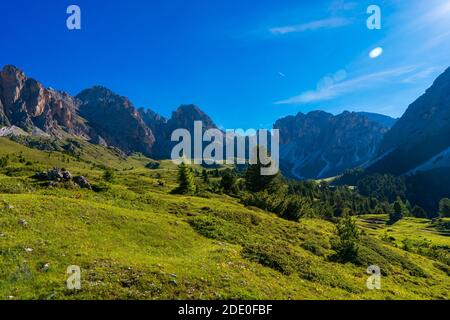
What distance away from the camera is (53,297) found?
1734cm

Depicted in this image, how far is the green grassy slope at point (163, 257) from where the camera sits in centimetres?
2009

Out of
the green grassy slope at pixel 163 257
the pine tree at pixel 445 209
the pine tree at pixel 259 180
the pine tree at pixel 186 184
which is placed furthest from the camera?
the pine tree at pixel 445 209

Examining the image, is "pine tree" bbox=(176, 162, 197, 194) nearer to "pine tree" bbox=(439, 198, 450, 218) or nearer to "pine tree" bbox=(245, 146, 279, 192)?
"pine tree" bbox=(245, 146, 279, 192)

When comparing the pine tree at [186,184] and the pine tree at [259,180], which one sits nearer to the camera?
Result: the pine tree at [186,184]

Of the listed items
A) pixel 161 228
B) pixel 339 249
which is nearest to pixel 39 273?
pixel 161 228

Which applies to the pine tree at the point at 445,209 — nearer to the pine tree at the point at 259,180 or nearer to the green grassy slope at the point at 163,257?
the pine tree at the point at 259,180

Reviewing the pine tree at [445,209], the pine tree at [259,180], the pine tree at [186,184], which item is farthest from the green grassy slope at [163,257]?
the pine tree at [445,209]

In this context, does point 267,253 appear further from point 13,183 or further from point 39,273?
point 13,183

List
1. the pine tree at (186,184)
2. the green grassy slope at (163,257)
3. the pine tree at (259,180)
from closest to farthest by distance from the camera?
the green grassy slope at (163,257)
the pine tree at (186,184)
the pine tree at (259,180)

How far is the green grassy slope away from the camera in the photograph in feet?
65.9

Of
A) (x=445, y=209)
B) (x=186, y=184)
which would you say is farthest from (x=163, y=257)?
(x=445, y=209)

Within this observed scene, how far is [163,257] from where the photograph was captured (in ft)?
89.2

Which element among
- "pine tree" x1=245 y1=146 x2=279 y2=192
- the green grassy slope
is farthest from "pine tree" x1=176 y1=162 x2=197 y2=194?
the green grassy slope
